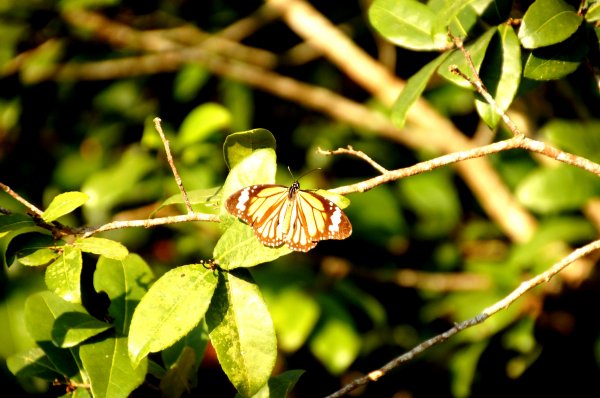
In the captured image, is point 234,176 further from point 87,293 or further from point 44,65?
point 44,65

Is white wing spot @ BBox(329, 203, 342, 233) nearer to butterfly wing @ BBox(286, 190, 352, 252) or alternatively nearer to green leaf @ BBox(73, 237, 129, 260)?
butterfly wing @ BBox(286, 190, 352, 252)

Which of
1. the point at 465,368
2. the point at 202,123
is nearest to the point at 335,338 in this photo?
the point at 465,368

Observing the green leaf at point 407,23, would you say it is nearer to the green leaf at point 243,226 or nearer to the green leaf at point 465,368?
the green leaf at point 243,226

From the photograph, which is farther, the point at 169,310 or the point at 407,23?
the point at 407,23

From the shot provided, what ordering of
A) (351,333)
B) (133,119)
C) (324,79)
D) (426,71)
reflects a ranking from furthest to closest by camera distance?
1. (324,79)
2. (133,119)
3. (351,333)
4. (426,71)

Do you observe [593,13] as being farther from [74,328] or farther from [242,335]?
[74,328]

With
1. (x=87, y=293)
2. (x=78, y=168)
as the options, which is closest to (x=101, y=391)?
(x=87, y=293)
